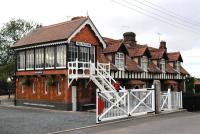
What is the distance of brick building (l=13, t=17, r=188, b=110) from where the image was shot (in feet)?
81.2

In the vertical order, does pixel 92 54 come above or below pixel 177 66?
above

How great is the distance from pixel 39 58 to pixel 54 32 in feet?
8.05

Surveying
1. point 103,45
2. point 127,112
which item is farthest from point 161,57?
point 127,112

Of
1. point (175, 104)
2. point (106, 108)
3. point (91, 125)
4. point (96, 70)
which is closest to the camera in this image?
point (91, 125)

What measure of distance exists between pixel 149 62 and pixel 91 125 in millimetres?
21309

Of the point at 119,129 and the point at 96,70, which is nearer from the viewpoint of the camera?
the point at 119,129

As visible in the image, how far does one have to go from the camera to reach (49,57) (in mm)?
26328

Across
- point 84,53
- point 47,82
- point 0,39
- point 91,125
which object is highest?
point 0,39

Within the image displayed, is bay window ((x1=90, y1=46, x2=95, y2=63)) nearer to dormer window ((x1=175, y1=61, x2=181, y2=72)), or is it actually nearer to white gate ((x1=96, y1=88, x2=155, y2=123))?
white gate ((x1=96, y1=88, x2=155, y2=123))

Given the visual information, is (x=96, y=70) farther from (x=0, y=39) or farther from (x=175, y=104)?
(x=0, y=39)

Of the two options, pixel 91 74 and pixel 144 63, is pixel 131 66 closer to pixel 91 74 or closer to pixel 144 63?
pixel 144 63

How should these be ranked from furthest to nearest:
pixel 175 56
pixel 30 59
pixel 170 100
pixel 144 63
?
1. pixel 175 56
2. pixel 144 63
3. pixel 30 59
4. pixel 170 100

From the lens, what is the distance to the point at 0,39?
44.9 meters

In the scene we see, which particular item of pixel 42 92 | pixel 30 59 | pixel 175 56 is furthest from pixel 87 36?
pixel 175 56
